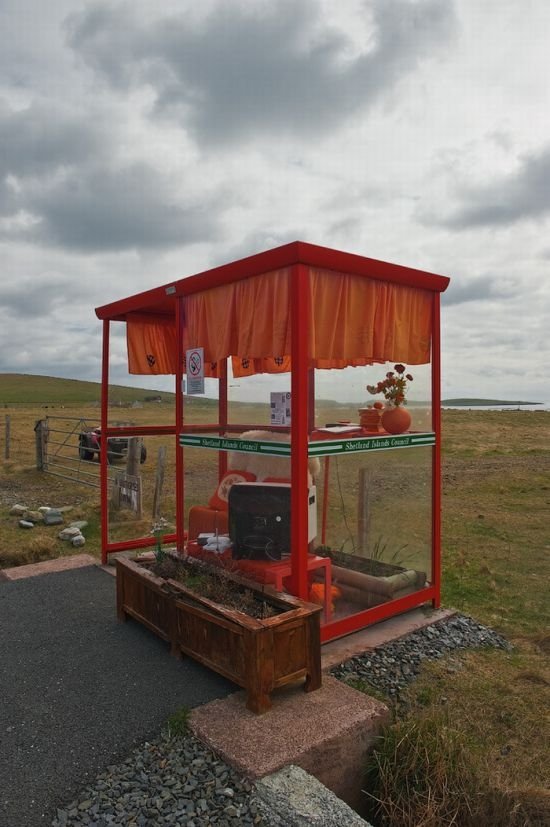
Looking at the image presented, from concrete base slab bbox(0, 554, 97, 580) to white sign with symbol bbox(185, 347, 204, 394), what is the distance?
268cm

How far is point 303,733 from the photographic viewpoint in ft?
10.5

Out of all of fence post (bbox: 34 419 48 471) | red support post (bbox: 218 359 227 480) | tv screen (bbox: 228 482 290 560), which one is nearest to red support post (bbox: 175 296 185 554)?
red support post (bbox: 218 359 227 480)

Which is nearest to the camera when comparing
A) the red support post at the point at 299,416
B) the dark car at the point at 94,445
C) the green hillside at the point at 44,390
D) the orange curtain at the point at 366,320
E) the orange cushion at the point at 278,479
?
the red support post at the point at 299,416

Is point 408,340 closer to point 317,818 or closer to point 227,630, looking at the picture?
point 227,630

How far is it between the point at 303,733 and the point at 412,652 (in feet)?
Result: 5.37

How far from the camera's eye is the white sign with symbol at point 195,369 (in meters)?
5.07

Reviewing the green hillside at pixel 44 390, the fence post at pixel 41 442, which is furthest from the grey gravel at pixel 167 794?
the green hillside at pixel 44 390

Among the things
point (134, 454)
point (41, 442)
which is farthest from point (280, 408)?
point (41, 442)

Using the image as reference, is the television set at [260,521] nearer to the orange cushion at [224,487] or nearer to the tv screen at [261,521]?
the tv screen at [261,521]

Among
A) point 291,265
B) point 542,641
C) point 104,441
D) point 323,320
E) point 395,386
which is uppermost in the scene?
point 291,265

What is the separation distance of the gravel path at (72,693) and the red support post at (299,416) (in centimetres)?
99

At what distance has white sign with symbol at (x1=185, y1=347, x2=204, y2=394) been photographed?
5074 mm

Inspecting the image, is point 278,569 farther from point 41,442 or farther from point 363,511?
point 41,442

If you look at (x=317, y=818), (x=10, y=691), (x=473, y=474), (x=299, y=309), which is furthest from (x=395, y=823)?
(x=473, y=474)
